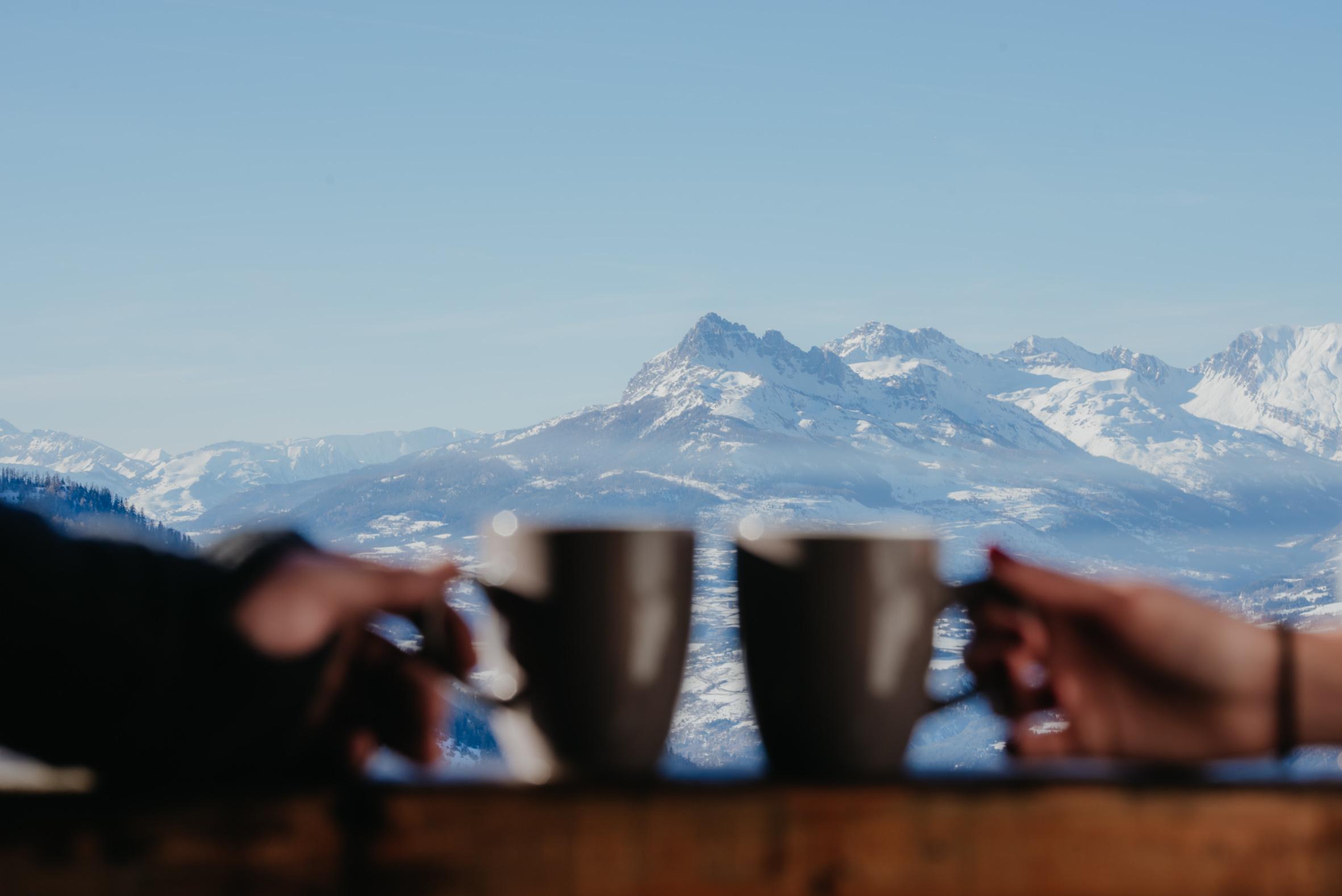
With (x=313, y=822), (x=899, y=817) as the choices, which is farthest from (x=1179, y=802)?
(x=313, y=822)

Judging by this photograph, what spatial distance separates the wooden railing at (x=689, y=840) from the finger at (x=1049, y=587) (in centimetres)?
12

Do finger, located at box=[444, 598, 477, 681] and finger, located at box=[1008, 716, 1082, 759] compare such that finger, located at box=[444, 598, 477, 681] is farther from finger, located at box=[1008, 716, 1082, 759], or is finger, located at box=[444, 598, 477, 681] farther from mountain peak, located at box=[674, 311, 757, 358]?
mountain peak, located at box=[674, 311, 757, 358]

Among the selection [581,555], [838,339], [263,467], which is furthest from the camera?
[838,339]

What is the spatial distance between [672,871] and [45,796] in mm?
360

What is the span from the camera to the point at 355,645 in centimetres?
83

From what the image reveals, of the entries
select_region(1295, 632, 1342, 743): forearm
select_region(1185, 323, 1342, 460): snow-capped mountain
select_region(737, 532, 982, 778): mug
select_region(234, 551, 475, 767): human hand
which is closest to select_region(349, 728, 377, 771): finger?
select_region(234, 551, 475, 767): human hand

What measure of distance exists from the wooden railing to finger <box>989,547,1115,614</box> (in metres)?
0.12

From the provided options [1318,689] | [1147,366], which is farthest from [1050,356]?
[1318,689]

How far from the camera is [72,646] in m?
0.76

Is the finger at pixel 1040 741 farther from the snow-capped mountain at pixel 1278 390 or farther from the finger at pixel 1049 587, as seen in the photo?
the snow-capped mountain at pixel 1278 390

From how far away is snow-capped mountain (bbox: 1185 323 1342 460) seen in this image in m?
177

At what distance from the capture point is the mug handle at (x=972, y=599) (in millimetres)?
868

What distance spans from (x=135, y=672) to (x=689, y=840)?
1.12ft

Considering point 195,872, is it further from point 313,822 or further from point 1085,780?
point 1085,780
